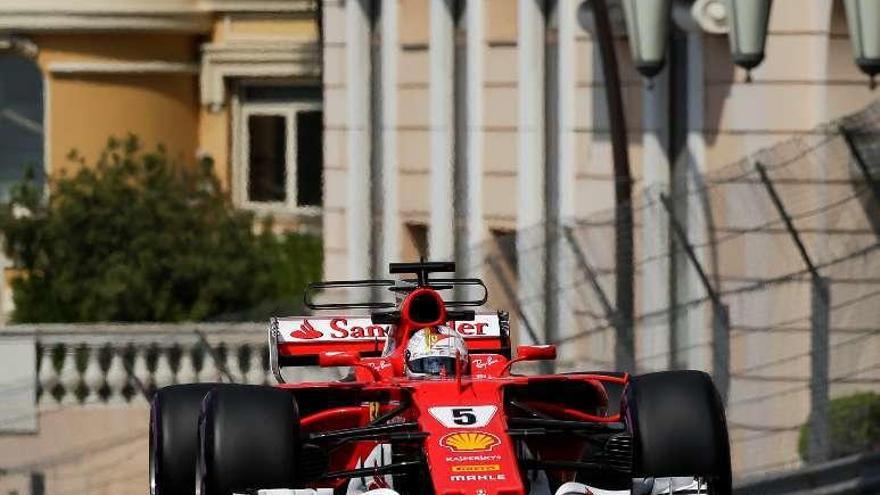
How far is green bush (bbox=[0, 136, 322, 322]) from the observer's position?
30.5 meters

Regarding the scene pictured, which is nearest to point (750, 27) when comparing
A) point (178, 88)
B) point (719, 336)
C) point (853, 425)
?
point (719, 336)

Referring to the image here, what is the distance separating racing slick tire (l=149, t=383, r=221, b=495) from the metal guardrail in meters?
3.65

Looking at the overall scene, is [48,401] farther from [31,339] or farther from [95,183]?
[95,183]

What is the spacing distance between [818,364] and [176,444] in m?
3.84

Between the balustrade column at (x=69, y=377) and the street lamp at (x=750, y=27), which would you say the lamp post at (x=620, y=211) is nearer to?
the street lamp at (x=750, y=27)

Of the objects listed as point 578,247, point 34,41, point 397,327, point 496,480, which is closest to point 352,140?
point 34,41

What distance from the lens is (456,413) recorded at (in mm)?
13297

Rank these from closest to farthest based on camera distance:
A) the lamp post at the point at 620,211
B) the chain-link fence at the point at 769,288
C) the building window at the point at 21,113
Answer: the chain-link fence at the point at 769,288 → the lamp post at the point at 620,211 → the building window at the point at 21,113

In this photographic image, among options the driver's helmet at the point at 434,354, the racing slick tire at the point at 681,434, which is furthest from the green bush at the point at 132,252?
the racing slick tire at the point at 681,434

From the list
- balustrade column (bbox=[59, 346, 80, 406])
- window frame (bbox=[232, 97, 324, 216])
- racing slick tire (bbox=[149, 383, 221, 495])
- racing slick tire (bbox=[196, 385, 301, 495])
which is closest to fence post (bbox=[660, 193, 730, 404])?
racing slick tire (bbox=[149, 383, 221, 495])

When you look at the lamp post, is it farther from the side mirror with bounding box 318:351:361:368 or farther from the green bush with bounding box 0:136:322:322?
the green bush with bounding box 0:136:322:322

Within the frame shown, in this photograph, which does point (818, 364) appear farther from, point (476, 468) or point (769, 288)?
point (476, 468)

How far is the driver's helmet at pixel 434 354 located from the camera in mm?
14141

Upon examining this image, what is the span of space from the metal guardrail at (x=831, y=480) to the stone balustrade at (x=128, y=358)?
9.17 m
